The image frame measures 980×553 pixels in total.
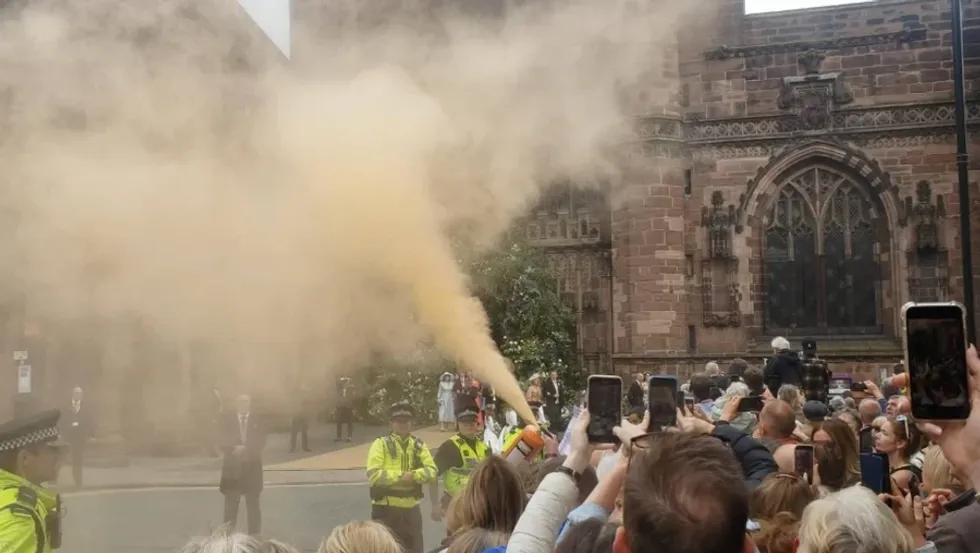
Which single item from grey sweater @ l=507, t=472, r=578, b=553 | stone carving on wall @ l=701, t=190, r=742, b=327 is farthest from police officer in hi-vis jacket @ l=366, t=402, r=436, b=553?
stone carving on wall @ l=701, t=190, r=742, b=327

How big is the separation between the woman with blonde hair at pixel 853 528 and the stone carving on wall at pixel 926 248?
19.1 meters

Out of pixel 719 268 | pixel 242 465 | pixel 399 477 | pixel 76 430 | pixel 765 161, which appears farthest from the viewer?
pixel 719 268

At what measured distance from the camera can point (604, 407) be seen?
296cm

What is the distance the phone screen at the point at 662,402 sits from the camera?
327cm

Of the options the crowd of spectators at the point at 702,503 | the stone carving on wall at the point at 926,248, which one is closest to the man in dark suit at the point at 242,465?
the crowd of spectators at the point at 702,503

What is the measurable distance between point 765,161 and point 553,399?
26.0 feet

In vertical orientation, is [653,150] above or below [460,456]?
above

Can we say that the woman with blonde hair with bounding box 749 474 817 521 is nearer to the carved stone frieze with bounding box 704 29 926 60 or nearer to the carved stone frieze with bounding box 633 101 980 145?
the carved stone frieze with bounding box 633 101 980 145

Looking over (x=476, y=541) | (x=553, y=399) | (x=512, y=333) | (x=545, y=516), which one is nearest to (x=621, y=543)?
(x=545, y=516)

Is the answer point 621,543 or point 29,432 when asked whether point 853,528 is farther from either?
point 29,432

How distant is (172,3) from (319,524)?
6226 mm

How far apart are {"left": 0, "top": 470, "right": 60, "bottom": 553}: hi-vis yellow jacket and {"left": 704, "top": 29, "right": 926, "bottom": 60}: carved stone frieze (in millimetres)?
20210

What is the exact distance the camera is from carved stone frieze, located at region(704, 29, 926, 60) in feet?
67.0

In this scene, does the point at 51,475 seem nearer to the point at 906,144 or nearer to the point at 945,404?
the point at 945,404
